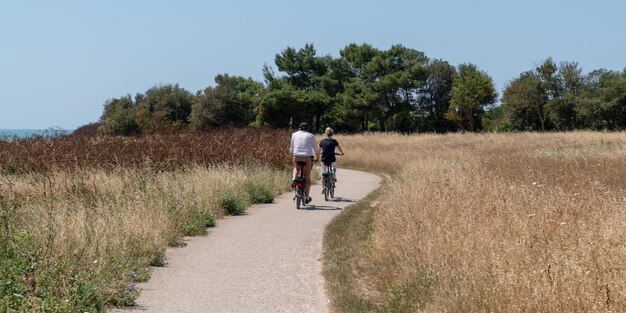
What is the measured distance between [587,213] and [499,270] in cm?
244

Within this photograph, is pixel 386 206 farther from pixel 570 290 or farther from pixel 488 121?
pixel 488 121

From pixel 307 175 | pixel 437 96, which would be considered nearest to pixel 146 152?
pixel 307 175

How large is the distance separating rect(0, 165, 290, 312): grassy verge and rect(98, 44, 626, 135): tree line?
5424 cm

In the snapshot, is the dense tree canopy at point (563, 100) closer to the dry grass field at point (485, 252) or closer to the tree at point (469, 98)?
the tree at point (469, 98)

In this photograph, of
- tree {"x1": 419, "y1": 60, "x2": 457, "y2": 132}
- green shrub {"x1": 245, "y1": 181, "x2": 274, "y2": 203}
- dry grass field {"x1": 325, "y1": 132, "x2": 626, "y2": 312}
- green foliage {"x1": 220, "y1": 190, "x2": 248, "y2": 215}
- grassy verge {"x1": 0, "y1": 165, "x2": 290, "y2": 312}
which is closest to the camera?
dry grass field {"x1": 325, "y1": 132, "x2": 626, "y2": 312}

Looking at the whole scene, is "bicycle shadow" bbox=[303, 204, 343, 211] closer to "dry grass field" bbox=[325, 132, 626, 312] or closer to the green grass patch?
the green grass patch

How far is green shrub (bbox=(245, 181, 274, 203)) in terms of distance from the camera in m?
17.7

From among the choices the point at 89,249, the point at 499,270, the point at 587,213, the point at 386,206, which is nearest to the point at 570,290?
the point at 499,270

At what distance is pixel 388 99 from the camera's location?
83062 millimetres

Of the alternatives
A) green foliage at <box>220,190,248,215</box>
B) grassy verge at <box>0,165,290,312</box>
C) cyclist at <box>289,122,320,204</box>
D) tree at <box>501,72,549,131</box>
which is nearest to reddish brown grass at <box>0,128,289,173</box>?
grassy verge at <box>0,165,290,312</box>

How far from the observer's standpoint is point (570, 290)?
5383 millimetres

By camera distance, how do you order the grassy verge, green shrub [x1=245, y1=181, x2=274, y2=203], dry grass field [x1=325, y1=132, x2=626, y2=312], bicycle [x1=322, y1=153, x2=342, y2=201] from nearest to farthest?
dry grass field [x1=325, y1=132, x2=626, y2=312] → the grassy verge → green shrub [x1=245, y1=181, x2=274, y2=203] → bicycle [x1=322, y1=153, x2=342, y2=201]

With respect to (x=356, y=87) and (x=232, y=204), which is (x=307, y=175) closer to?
(x=232, y=204)

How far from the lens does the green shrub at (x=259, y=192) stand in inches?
698
